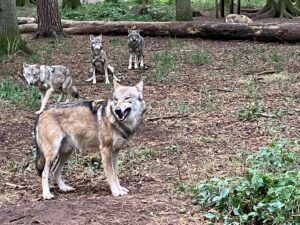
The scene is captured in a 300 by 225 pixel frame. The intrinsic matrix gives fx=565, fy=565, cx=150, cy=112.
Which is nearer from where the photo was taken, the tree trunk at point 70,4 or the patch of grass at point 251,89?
the patch of grass at point 251,89

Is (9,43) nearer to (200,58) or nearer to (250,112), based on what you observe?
(200,58)

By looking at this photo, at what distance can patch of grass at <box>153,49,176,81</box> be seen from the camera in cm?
1327

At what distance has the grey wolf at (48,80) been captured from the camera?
10789 millimetres

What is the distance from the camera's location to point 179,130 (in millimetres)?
9047

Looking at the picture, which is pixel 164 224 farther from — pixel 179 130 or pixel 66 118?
pixel 179 130

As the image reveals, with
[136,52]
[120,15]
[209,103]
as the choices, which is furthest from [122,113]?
[120,15]

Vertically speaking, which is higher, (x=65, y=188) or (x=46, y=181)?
(x=46, y=181)

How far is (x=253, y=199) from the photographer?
5.29m

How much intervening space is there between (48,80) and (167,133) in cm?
315

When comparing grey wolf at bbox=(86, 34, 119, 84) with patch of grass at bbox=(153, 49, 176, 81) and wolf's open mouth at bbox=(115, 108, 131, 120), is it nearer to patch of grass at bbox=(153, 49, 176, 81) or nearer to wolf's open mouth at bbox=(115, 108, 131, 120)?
patch of grass at bbox=(153, 49, 176, 81)

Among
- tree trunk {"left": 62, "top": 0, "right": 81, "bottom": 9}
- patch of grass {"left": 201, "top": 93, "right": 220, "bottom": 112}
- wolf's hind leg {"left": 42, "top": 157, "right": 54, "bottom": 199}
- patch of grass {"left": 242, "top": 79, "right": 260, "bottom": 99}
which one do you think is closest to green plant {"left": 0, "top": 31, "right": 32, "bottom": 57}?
patch of grass {"left": 201, "top": 93, "right": 220, "bottom": 112}

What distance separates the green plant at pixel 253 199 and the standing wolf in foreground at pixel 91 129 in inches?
39.2

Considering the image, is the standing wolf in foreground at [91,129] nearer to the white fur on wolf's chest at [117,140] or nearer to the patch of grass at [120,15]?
the white fur on wolf's chest at [117,140]

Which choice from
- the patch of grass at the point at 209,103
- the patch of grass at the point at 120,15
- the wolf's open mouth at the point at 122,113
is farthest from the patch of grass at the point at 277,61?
the patch of grass at the point at 120,15
